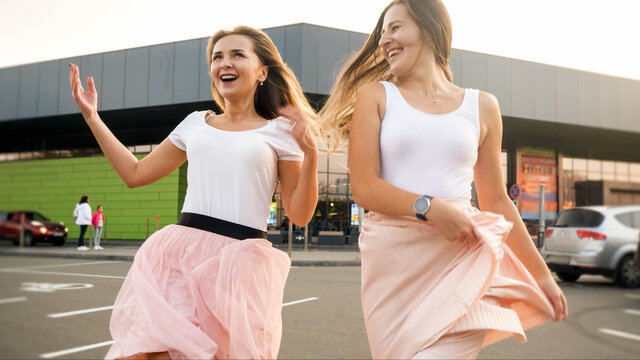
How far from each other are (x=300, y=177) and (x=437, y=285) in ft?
2.20

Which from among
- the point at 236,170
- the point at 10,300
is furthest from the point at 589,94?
the point at 10,300

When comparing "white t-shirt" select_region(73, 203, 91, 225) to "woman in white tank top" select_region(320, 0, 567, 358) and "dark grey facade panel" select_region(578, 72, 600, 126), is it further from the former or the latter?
"dark grey facade panel" select_region(578, 72, 600, 126)

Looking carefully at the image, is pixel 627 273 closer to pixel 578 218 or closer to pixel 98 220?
pixel 578 218

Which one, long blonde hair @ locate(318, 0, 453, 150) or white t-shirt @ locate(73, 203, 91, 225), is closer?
long blonde hair @ locate(318, 0, 453, 150)

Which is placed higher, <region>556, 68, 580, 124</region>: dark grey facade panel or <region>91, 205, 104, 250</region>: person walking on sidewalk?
<region>556, 68, 580, 124</region>: dark grey facade panel

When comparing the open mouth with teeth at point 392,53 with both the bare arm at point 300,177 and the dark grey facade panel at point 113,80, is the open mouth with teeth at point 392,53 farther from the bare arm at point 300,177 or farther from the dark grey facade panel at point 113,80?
the dark grey facade panel at point 113,80

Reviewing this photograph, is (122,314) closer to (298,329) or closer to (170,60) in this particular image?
(170,60)

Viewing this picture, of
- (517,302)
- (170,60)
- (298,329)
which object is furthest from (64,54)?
(298,329)

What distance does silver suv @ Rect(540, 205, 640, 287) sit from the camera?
1508mm

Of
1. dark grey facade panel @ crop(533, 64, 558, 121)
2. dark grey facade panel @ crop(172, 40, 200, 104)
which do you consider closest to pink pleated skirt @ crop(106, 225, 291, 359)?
dark grey facade panel @ crop(172, 40, 200, 104)

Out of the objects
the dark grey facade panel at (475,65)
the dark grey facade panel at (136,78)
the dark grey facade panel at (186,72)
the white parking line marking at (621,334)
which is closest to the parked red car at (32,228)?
the dark grey facade panel at (136,78)

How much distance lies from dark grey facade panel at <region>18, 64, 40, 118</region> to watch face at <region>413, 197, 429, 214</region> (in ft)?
5.49

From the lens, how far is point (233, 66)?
1.93 m

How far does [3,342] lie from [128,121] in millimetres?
1246
